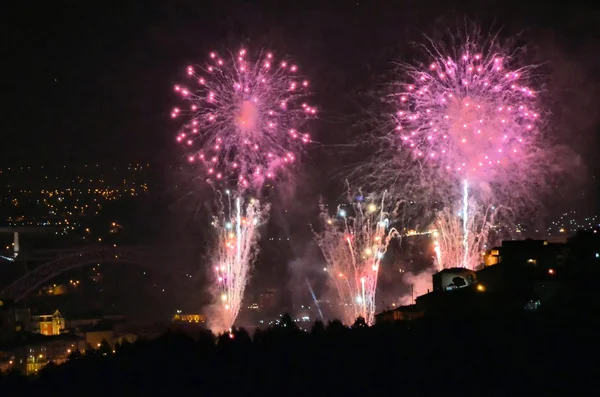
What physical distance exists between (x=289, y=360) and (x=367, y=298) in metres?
11.7

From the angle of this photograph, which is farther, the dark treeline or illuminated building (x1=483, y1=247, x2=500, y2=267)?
illuminated building (x1=483, y1=247, x2=500, y2=267)

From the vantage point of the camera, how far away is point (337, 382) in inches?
459

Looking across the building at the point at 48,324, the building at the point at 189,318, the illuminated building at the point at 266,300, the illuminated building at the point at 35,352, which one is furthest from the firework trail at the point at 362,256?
the building at the point at 48,324

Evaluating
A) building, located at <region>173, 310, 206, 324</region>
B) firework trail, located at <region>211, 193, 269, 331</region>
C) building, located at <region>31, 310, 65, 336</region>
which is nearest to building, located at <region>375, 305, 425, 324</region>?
firework trail, located at <region>211, 193, 269, 331</region>

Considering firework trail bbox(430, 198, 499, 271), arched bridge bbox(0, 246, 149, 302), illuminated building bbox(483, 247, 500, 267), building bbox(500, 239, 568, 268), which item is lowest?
building bbox(500, 239, 568, 268)

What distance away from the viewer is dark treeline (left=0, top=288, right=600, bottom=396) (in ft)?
36.2

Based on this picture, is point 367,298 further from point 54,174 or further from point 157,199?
point 54,174

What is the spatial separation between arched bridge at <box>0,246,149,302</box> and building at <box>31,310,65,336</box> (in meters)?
2.18

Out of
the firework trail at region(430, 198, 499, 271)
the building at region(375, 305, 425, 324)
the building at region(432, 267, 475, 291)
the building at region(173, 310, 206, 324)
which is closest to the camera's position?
the building at region(375, 305, 425, 324)

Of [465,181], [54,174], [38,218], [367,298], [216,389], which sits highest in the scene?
[54,174]

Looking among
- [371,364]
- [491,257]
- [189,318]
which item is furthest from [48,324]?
[371,364]

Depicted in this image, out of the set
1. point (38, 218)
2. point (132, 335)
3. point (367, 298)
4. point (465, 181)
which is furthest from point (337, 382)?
point (38, 218)

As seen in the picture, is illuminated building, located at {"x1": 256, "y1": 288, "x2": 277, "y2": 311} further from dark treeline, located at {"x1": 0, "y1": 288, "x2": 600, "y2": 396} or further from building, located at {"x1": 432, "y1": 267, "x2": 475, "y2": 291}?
dark treeline, located at {"x1": 0, "y1": 288, "x2": 600, "y2": 396}

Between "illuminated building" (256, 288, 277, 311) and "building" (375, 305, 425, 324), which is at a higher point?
"illuminated building" (256, 288, 277, 311)
